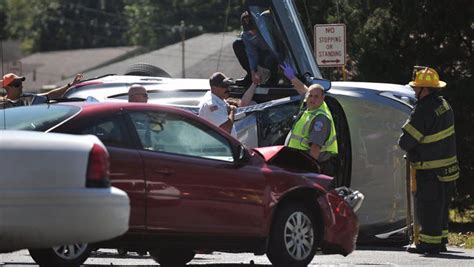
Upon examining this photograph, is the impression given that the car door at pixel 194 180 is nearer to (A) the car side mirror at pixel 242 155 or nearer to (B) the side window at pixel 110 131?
(A) the car side mirror at pixel 242 155

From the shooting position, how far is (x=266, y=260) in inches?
444

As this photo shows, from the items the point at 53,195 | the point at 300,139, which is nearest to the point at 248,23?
the point at 300,139

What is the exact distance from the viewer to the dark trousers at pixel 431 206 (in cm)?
1183

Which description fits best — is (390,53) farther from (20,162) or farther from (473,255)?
(20,162)

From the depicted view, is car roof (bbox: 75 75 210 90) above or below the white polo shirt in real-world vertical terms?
above

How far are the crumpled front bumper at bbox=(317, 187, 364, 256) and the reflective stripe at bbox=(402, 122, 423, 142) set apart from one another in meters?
1.76

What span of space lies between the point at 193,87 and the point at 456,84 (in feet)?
17.1

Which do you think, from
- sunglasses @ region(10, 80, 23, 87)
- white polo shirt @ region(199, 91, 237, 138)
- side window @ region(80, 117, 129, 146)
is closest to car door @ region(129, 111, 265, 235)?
side window @ region(80, 117, 129, 146)

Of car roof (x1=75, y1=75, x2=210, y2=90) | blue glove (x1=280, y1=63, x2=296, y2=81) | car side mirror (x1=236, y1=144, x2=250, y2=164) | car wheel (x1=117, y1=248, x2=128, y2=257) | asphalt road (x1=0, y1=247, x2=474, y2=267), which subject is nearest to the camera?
car wheel (x1=117, y1=248, x2=128, y2=257)

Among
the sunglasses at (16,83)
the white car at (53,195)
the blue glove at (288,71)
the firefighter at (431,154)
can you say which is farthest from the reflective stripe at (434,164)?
the white car at (53,195)

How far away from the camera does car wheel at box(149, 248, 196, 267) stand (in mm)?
10078

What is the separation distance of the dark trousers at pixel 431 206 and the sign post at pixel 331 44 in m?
5.15

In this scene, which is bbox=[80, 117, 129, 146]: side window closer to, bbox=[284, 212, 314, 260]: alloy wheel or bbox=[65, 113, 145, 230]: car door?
bbox=[65, 113, 145, 230]: car door

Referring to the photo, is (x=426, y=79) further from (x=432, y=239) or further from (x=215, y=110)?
(x=215, y=110)
